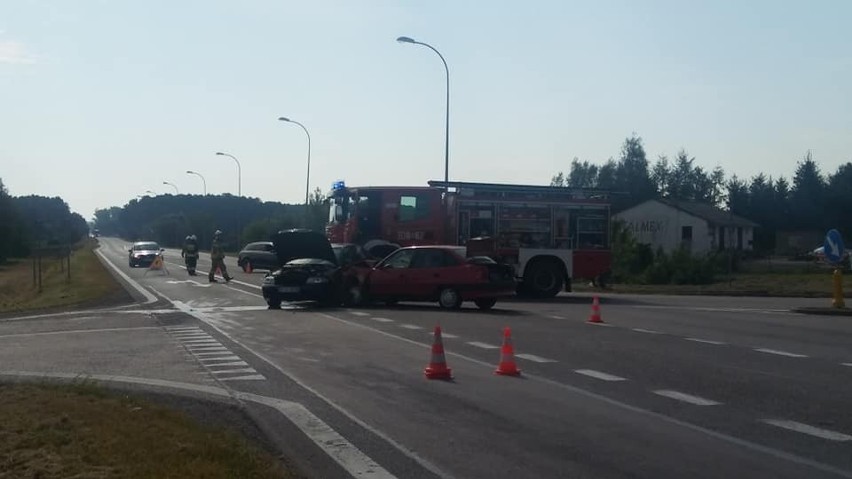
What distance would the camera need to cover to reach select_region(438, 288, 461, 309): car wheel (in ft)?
89.9

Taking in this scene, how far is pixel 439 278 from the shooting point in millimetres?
27531

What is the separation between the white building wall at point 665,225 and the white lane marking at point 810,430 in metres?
79.5

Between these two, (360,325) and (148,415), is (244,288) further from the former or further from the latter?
(148,415)

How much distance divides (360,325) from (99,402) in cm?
1166

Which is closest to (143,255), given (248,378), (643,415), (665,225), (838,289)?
(665,225)

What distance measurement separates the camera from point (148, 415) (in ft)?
34.9

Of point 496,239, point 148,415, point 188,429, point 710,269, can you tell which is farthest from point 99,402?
point 710,269

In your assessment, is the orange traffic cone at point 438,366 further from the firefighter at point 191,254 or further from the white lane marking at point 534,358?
the firefighter at point 191,254

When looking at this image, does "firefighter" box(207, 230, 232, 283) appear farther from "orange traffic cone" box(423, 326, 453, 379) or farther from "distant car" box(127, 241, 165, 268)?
"orange traffic cone" box(423, 326, 453, 379)

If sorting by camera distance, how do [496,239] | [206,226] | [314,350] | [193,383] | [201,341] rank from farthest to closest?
[206,226], [496,239], [201,341], [314,350], [193,383]

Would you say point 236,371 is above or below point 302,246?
below

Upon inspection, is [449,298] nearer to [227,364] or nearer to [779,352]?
[779,352]

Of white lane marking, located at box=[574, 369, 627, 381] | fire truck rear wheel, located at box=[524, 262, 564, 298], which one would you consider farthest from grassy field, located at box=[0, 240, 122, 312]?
white lane marking, located at box=[574, 369, 627, 381]

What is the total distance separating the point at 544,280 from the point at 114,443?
24.6 m
